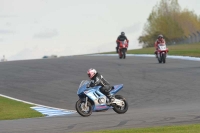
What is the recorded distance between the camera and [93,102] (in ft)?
58.5

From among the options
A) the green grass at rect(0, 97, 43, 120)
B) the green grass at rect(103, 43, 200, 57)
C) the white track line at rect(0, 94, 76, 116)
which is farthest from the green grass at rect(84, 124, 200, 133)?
the green grass at rect(103, 43, 200, 57)

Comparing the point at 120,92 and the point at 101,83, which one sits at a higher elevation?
the point at 101,83

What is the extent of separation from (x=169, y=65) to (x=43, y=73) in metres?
7.30

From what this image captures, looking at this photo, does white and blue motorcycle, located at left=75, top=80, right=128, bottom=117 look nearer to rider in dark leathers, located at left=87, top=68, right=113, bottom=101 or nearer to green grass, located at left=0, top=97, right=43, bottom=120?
rider in dark leathers, located at left=87, top=68, right=113, bottom=101

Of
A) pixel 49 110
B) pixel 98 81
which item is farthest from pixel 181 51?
pixel 98 81

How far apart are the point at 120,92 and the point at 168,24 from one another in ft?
338

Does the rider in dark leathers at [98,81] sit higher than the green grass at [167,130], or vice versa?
the rider in dark leathers at [98,81]

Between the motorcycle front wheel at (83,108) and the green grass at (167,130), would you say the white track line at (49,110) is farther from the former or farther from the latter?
the green grass at (167,130)

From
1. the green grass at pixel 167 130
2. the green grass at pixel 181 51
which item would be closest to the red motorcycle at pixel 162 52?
the green grass at pixel 181 51

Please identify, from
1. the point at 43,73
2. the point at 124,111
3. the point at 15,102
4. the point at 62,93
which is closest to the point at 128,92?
the point at 62,93

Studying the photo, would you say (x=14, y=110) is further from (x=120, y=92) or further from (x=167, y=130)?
(x=167, y=130)

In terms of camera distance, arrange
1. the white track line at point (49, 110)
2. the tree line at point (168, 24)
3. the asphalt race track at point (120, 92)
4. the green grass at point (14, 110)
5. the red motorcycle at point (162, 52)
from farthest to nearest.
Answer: the tree line at point (168, 24), the red motorcycle at point (162, 52), the white track line at point (49, 110), the green grass at point (14, 110), the asphalt race track at point (120, 92)

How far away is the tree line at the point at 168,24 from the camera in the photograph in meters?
127

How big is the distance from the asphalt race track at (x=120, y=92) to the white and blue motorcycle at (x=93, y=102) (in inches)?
10.4
